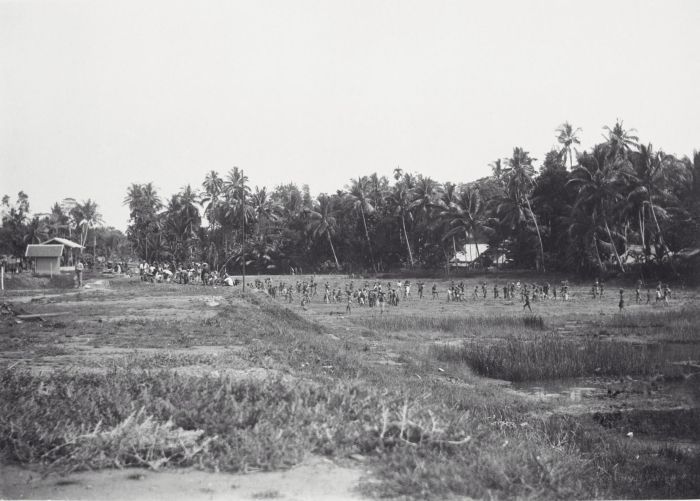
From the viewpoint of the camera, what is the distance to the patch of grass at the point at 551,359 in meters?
19.0

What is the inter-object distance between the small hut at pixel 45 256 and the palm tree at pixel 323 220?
33549 millimetres

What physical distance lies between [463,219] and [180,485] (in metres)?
56.1

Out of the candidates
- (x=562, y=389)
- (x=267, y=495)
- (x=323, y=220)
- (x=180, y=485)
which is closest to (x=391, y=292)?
(x=562, y=389)

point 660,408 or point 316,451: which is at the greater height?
point 316,451

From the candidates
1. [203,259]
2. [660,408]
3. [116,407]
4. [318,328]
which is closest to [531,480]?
[116,407]

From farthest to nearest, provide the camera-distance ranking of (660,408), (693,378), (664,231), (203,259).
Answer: (203,259) → (664,231) → (693,378) → (660,408)

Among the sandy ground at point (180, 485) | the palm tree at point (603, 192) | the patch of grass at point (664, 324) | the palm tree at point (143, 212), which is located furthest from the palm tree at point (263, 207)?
the sandy ground at point (180, 485)

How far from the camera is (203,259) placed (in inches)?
2365

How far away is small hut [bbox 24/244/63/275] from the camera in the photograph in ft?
133

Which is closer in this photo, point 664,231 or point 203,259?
point 664,231

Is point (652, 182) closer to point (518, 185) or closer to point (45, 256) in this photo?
point (518, 185)

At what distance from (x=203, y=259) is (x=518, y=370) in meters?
46.0

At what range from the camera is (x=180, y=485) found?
563 cm

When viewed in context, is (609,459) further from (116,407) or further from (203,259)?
(203,259)
